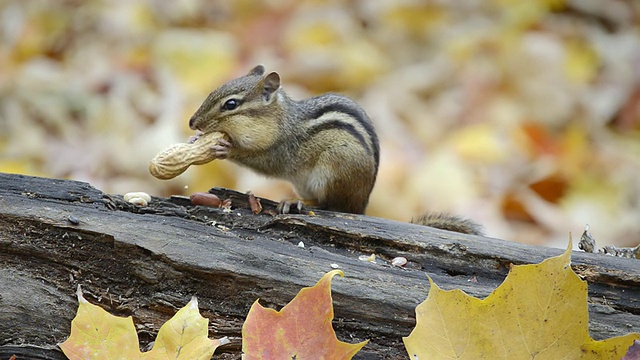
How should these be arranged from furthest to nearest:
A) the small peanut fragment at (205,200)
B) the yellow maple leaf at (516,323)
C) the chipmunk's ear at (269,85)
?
the chipmunk's ear at (269,85) < the small peanut fragment at (205,200) < the yellow maple leaf at (516,323)

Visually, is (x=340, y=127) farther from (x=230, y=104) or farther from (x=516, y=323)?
(x=516, y=323)

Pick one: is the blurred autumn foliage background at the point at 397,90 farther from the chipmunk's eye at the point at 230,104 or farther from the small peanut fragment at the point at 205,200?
the small peanut fragment at the point at 205,200

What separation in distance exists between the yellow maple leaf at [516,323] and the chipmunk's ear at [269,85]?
1741mm

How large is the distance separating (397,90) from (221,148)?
2.69 m

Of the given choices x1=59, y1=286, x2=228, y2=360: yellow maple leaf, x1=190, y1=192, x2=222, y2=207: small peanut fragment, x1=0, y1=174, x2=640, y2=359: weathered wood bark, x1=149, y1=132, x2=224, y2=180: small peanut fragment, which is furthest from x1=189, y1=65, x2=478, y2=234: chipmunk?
x1=59, y1=286, x2=228, y2=360: yellow maple leaf

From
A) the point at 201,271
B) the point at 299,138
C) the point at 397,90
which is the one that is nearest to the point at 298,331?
the point at 201,271

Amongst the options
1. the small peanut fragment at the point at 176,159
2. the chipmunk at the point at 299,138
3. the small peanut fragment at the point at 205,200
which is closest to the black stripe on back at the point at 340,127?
the chipmunk at the point at 299,138

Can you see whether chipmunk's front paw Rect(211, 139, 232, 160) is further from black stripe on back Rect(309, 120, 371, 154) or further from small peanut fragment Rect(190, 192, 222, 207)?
small peanut fragment Rect(190, 192, 222, 207)

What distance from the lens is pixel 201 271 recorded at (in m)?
2.12

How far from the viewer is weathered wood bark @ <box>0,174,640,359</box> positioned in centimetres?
208

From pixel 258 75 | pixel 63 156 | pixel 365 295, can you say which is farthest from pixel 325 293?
pixel 63 156

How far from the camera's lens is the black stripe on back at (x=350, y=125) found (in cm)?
318

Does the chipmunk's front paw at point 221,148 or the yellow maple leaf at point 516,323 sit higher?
the chipmunk's front paw at point 221,148

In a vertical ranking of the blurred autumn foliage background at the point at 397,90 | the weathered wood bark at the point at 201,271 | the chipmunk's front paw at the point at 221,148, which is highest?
the blurred autumn foliage background at the point at 397,90
